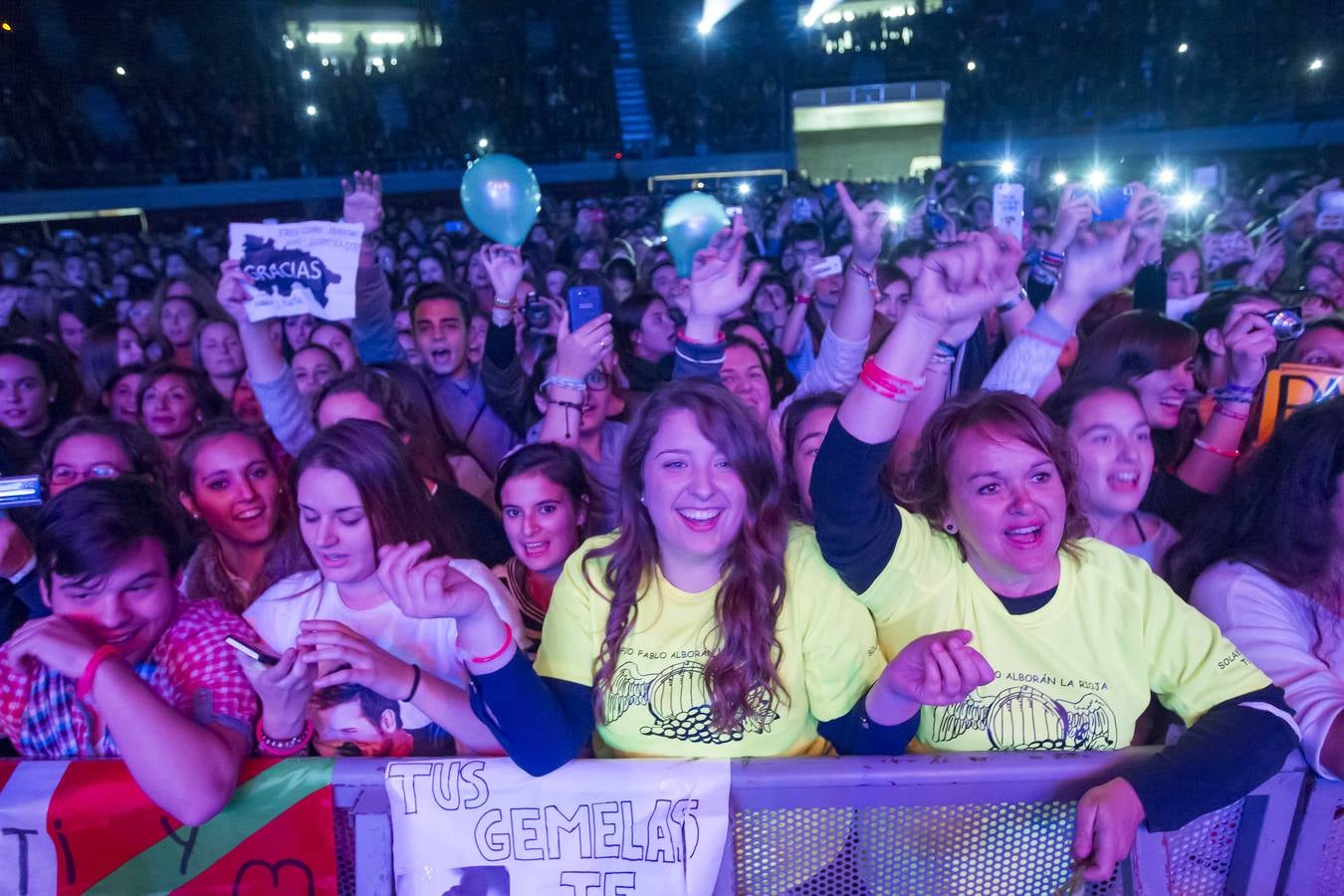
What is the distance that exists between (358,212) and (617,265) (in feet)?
9.60

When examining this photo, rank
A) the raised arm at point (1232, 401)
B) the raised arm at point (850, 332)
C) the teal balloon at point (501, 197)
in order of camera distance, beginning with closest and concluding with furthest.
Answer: the raised arm at point (1232, 401)
the raised arm at point (850, 332)
the teal balloon at point (501, 197)

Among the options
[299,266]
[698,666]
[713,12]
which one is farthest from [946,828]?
[713,12]

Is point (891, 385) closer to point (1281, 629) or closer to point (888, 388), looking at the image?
point (888, 388)

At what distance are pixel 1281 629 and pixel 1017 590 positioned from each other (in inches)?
24.6

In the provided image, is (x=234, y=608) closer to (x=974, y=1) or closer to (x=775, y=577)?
(x=775, y=577)

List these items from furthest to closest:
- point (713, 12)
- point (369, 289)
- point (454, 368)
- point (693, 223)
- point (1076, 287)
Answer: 1. point (713, 12)
2. point (693, 223)
3. point (369, 289)
4. point (454, 368)
5. point (1076, 287)

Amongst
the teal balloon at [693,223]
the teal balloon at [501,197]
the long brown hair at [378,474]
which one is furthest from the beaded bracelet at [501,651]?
the teal balloon at [693,223]

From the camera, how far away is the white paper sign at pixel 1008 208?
4.03m

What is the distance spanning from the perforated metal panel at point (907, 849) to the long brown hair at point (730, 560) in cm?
23

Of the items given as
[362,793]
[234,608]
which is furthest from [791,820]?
[234,608]

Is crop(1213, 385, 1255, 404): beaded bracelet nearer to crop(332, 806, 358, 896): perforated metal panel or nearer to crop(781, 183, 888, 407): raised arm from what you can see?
crop(781, 183, 888, 407): raised arm

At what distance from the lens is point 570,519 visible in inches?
96.7

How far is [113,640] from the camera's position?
5.87ft

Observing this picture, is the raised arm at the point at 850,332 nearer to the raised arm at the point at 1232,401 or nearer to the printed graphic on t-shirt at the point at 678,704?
the raised arm at the point at 1232,401
